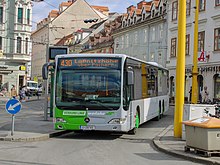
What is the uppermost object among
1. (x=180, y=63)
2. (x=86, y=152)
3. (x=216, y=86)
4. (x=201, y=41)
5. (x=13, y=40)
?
(x=13, y=40)

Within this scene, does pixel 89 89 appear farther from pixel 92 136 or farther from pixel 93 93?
pixel 92 136

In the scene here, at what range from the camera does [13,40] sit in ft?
186

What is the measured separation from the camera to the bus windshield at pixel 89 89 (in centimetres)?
1445

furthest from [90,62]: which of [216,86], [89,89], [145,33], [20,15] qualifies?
[20,15]

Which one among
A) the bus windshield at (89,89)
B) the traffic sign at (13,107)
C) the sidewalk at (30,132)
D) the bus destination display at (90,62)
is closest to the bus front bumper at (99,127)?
the bus windshield at (89,89)

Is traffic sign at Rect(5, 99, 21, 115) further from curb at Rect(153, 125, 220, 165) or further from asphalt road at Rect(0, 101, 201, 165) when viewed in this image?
curb at Rect(153, 125, 220, 165)

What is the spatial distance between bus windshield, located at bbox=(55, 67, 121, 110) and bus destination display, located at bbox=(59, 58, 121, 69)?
0.18m

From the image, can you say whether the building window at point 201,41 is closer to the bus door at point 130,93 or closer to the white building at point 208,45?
the white building at point 208,45

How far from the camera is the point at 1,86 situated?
→ 57.7 meters

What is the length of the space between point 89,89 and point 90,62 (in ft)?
3.21

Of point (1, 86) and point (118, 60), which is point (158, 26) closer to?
point (1, 86)

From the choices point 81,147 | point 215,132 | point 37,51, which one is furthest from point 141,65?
point 37,51

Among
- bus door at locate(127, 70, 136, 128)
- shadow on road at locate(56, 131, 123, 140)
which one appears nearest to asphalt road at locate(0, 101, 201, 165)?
shadow on road at locate(56, 131, 123, 140)

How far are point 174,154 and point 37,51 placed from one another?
95.6 m
